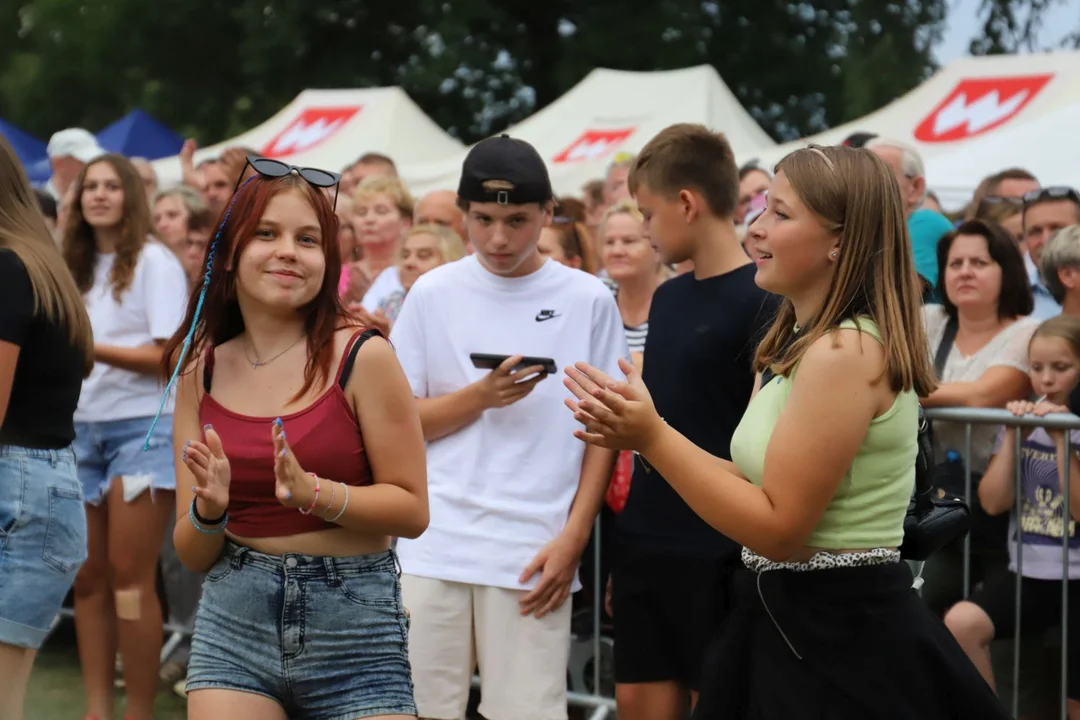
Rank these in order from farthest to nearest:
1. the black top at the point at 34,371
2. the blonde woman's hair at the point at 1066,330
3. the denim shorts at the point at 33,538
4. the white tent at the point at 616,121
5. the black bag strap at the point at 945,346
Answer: the white tent at the point at 616,121
the black bag strap at the point at 945,346
the blonde woman's hair at the point at 1066,330
the denim shorts at the point at 33,538
the black top at the point at 34,371

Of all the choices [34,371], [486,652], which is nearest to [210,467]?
[34,371]

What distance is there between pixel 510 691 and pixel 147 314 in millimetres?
2315

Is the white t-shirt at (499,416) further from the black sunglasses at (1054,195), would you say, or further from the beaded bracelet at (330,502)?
the black sunglasses at (1054,195)

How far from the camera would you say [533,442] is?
4316mm

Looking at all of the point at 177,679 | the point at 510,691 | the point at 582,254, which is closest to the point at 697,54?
the point at 582,254

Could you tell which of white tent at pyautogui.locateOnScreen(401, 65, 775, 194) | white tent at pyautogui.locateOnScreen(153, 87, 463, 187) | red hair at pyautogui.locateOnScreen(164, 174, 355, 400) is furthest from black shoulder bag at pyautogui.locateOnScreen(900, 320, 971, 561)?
white tent at pyautogui.locateOnScreen(153, 87, 463, 187)

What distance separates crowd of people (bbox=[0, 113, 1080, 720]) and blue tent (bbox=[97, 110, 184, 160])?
12.7 m

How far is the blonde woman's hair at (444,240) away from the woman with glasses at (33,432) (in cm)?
238

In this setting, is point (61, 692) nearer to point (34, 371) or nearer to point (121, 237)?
point (121, 237)

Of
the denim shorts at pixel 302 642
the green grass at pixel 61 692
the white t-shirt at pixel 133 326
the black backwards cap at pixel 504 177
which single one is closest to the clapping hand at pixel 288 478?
the denim shorts at pixel 302 642

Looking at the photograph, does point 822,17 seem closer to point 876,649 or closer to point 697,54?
point 697,54

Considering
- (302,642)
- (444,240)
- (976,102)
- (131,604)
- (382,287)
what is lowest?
(131,604)

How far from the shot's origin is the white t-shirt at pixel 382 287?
6.41m

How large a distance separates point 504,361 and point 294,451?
1090 mm
